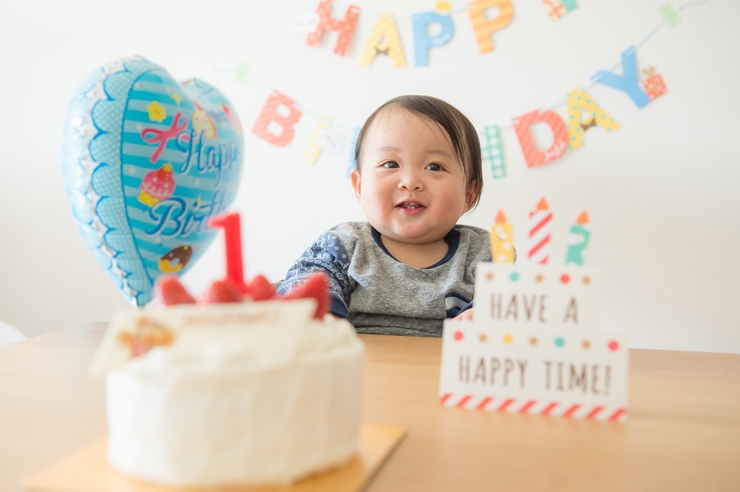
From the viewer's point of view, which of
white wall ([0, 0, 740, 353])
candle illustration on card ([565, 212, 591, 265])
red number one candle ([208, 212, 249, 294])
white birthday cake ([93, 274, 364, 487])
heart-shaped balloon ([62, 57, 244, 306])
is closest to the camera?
white birthday cake ([93, 274, 364, 487])

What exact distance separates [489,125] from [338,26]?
0.56 metres

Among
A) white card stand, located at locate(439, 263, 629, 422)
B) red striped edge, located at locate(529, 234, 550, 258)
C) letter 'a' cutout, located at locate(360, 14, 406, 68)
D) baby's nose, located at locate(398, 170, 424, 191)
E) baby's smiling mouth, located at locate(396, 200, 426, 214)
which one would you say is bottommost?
white card stand, located at locate(439, 263, 629, 422)

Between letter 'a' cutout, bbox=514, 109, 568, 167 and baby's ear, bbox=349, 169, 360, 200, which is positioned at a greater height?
letter 'a' cutout, bbox=514, 109, 568, 167

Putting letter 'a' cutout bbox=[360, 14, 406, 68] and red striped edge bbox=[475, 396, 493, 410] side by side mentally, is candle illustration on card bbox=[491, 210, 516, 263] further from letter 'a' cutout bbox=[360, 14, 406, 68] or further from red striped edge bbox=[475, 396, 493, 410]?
letter 'a' cutout bbox=[360, 14, 406, 68]

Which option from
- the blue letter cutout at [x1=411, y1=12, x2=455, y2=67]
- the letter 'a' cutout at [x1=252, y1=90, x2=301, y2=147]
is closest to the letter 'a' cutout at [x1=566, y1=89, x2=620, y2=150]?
the blue letter cutout at [x1=411, y1=12, x2=455, y2=67]

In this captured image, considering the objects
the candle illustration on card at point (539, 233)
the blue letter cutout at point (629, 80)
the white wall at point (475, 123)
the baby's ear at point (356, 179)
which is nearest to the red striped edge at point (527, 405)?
the candle illustration on card at point (539, 233)

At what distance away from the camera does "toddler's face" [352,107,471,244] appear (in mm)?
1459

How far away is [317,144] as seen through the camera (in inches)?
85.4

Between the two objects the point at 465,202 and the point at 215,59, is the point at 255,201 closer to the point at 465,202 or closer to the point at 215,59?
the point at 215,59

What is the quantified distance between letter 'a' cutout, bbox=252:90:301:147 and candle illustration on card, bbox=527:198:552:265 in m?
1.59

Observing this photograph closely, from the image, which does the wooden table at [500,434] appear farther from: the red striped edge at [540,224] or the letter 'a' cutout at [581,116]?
the letter 'a' cutout at [581,116]

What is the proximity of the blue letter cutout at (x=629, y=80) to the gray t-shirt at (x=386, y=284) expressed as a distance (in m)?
0.78

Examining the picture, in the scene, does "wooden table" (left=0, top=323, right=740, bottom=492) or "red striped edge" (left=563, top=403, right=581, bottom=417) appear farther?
"red striped edge" (left=563, top=403, right=581, bottom=417)

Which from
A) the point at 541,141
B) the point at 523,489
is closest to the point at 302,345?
the point at 523,489
